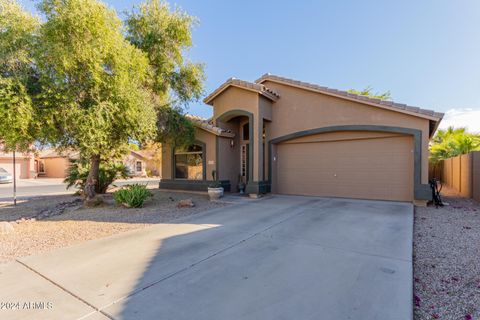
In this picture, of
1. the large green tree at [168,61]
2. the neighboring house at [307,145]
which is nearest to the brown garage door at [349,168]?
the neighboring house at [307,145]

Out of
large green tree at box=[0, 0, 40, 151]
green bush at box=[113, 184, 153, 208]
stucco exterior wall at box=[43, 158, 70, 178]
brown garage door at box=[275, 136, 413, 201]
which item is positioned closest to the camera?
large green tree at box=[0, 0, 40, 151]

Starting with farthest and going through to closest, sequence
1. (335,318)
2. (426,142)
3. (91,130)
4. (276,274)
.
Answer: (426,142), (91,130), (276,274), (335,318)

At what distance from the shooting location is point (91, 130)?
7.91 meters

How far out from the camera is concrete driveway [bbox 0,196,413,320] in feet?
9.76

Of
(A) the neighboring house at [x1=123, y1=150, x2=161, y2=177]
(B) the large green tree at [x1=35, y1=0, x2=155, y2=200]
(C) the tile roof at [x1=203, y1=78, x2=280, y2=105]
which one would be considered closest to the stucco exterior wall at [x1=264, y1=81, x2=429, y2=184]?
(C) the tile roof at [x1=203, y1=78, x2=280, y2=105]

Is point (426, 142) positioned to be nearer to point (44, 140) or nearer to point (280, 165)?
point (280, 165)

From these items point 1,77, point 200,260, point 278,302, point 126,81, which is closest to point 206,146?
point 126,81

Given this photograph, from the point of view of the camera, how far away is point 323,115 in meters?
11.4

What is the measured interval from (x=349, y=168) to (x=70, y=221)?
1099 centimetres

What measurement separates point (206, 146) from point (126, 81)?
5.81 metres

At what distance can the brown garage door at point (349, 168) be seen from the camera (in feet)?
33.0

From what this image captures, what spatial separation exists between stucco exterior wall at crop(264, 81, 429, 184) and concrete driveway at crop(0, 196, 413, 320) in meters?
4.83

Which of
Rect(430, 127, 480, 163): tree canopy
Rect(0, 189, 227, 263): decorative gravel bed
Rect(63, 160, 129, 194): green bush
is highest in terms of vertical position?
Rect(430, 127, 480, 163): tree canopy

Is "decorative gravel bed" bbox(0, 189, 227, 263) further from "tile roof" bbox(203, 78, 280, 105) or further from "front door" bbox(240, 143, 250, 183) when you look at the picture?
"tile roof" bbox(203, 78, 280, 105)
